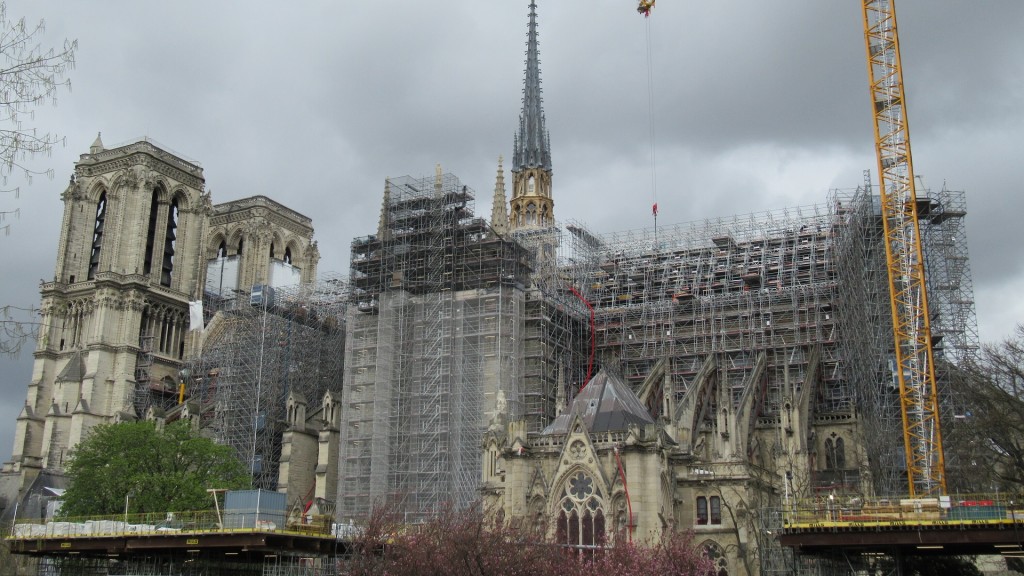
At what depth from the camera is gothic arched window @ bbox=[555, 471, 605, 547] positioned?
140ft

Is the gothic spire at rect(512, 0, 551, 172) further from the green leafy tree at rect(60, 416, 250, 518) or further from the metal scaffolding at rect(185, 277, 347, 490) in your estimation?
the green leafy tree at rect(60, 416, 250, 518)

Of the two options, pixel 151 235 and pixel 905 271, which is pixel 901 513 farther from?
pixel 151 235

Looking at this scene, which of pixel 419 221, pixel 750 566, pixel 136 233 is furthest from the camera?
pixel 136 233

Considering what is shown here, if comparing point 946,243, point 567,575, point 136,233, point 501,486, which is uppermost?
point 136,233

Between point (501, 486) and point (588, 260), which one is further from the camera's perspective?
point (588, 260)

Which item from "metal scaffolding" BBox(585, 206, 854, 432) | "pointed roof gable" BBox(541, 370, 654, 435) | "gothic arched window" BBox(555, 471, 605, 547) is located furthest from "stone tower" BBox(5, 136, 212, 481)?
Answer: "gothic arched window" BBox(555, 471, 605, 547)

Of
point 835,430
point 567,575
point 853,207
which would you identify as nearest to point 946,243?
point 853,207

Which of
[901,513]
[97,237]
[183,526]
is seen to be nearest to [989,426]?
[901,513]

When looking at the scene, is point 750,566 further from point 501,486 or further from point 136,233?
point 136,233

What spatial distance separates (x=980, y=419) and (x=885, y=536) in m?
12.9

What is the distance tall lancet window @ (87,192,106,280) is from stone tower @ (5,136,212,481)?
0.27 ft

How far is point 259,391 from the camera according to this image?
6956cm

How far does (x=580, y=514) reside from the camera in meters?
43.1

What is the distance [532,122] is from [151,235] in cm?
3848
